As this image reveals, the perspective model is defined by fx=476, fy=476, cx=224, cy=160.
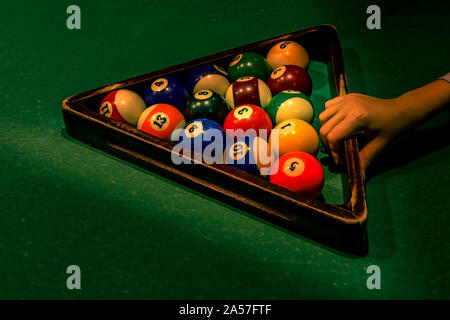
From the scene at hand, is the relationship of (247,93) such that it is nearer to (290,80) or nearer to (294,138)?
(290,80)

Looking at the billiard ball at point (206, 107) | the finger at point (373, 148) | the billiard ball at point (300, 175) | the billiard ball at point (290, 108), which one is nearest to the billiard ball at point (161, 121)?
the billiard ball at point (206, 107)

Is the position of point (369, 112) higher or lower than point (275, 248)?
higher

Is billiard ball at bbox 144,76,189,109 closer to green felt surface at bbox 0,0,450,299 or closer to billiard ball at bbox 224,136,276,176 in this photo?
green felt surface at bbox 0,0,450,299

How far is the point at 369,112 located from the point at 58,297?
127 cm

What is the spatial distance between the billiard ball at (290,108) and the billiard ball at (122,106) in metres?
0.62

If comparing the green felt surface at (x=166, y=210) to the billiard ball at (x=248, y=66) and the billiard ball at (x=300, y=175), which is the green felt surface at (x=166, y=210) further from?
the billiard ball at (x=248, y=66)

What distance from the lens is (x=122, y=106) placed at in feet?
7.05

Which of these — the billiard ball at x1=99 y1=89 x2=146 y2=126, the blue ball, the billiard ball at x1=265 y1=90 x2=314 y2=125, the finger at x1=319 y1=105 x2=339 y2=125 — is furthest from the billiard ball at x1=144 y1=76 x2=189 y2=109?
Answer: the finger at x1=319 y1=105 x2=339 y2=125

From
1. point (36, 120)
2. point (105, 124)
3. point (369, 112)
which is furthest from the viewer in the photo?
point (36, 120)

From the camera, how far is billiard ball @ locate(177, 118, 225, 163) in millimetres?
1899

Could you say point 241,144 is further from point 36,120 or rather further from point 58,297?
point 36,120

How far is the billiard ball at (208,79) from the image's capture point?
2.32 metres

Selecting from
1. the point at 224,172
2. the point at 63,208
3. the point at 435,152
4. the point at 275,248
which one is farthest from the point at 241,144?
the point at 435,152

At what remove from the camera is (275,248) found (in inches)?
61.1
